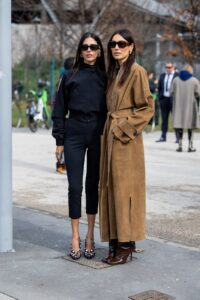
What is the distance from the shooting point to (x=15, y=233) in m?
7.09

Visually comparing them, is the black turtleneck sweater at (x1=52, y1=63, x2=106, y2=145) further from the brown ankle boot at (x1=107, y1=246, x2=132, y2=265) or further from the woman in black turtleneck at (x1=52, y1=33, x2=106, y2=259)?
the brown ankle boot at (x1=107, y1=246, x2=132, y2=265)

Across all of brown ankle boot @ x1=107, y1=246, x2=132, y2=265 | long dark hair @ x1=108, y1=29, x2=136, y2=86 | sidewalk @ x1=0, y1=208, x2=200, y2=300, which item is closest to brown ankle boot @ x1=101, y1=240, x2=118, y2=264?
brown ankle boot @ x1=107, y1=246, x2=132, y2=265

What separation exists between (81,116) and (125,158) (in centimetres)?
55

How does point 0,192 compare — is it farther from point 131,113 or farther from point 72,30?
point 72,30

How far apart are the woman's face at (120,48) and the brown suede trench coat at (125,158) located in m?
0.11

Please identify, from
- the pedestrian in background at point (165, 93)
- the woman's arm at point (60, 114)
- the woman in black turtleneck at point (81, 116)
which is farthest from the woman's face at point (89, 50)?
the pedestrian in background at point (165, 93)

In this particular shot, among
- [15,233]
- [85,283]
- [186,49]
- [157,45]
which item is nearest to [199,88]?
[15,233]

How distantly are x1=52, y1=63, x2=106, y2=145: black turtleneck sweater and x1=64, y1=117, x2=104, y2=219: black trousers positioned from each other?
8 centimetres

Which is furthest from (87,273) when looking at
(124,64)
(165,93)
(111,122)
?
(165,93)

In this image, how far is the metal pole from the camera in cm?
609

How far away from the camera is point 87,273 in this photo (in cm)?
565

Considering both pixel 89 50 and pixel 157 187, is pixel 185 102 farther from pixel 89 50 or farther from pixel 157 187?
pixel 89 50

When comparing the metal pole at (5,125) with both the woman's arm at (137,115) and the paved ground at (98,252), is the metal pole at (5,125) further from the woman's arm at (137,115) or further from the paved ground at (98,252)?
the woman's arm at (137,115)

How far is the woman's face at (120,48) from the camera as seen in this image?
18.9 ft
